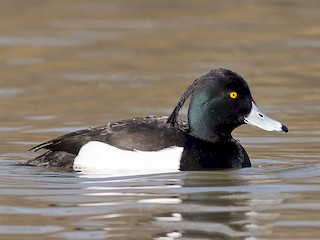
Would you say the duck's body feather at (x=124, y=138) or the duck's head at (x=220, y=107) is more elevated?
the duck's head at (x=220, y=107)

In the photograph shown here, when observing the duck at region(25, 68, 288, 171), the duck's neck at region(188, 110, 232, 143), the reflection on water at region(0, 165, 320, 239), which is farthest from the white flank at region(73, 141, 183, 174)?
the duck's neck at region(188, 110, 232, 143)

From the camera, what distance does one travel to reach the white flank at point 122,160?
9.62 m

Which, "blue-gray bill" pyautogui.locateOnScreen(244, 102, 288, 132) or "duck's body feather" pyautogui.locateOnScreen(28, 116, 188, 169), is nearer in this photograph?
"duck's body feather" pyautogui.locateOnScreen(28, 116, 188, 169)

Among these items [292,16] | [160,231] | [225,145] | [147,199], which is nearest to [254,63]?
[292,16]

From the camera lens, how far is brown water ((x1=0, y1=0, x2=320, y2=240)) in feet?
26.1

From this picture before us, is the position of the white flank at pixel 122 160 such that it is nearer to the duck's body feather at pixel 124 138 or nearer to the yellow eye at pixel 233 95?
the duck's body feather at pixel 124 138

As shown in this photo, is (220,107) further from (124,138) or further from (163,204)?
(163,204)

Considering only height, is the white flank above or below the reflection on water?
above

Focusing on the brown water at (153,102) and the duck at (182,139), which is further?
the duck at (182,139)

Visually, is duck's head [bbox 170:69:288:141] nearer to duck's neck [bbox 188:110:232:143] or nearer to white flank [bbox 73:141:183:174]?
duck's neck [bbox 188:110:232:143]

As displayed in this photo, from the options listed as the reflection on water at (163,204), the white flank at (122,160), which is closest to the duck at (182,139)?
the white flank at (122,160)

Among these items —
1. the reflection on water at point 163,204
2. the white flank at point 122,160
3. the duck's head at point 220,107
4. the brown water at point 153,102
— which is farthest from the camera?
the duck's head at point 220,107

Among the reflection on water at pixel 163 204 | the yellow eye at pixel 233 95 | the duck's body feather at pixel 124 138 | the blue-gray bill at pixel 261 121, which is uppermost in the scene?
the yellow eye at pixel 233 95

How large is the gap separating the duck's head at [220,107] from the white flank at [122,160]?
1.49ft
